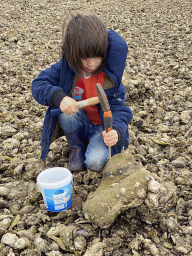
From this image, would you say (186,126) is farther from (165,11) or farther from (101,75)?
(165,11)

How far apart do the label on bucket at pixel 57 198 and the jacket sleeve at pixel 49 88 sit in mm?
875

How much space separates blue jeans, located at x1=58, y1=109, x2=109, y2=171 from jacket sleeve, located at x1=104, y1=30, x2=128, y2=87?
2.27 ft

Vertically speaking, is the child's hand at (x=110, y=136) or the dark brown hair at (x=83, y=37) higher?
the dark brown hair at (x=83, y=37)

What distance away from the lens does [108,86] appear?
265 centimetres

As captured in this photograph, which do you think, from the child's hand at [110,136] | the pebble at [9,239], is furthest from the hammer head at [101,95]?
the pebble at [9,239]

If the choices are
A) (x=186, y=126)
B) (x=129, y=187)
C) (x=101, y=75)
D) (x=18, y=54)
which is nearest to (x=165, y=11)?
(x=18, y=54)

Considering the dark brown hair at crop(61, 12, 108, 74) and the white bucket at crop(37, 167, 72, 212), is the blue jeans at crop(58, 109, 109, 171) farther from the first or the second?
the dark brown hair at crop(61, 12, 108, 74)

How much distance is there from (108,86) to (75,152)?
0.93 metres

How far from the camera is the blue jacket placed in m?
2.44

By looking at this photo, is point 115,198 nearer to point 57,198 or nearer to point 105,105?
point 57,198

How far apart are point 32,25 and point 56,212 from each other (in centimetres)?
690

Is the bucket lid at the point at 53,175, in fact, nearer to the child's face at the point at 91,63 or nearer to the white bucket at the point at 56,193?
the white bucket at the point at 56,193

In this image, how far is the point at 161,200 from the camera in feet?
7.03

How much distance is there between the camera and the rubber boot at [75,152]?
2.92m
